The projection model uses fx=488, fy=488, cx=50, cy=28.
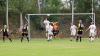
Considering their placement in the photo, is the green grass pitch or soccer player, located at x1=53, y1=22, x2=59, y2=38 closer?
the green grass pitch

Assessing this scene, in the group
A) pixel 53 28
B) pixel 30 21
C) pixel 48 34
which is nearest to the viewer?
pixel 48 34

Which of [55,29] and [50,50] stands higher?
[50,50]

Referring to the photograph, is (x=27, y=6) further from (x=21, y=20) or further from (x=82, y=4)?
(x=82, y=4)

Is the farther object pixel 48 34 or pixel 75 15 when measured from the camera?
pixel 75 15

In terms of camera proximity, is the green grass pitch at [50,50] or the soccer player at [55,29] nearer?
the green grass pitch at [50,50]

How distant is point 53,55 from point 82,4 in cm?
3669

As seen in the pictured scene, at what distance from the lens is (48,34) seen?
45.6 m

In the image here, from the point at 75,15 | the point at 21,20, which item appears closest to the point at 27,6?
the point at 21,20

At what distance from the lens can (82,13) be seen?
56531 millimetres

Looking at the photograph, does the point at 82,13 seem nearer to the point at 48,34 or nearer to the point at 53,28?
the point at 53,28

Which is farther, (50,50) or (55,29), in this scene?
(55,29)

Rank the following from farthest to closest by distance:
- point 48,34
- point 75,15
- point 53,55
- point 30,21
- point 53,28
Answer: point 75,15 → point 30,21 → point 53,28 → point 48,34 → point 53,55

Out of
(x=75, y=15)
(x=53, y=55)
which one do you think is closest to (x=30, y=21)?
(x=75, y=15)

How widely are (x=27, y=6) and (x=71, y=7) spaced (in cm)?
654
